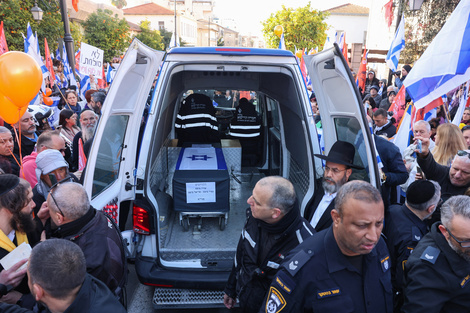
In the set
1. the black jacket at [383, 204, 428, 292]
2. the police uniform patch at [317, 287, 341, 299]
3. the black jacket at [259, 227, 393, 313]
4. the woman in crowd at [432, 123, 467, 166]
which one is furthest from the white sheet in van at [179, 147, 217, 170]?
the police uniform patch at [317, 287, 341, 299]

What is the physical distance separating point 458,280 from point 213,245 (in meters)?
2.44

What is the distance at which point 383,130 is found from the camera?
548 centimetres

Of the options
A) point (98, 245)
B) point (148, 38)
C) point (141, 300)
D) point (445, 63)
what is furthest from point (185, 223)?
point (148, 38)

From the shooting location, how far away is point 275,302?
1.69m

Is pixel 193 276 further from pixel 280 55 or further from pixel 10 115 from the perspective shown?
pixel 10 115

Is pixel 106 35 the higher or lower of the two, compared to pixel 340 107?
higher

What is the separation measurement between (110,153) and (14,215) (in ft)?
3.91

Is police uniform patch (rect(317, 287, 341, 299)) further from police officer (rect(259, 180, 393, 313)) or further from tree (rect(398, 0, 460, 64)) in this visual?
tree (rect(398, 0, 460, 64))

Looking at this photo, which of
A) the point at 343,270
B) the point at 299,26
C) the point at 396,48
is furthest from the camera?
the point at 299,26

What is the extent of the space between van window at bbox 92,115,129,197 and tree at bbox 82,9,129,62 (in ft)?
88.7

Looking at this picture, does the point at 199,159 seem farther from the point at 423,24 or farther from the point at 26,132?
the point at 423,24

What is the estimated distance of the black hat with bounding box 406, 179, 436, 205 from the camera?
8.03 ft

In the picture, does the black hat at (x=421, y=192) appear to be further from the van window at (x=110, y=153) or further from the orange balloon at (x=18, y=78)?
the orange balloon at (x=18, y=78)

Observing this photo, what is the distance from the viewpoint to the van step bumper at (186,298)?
3.07 metres
